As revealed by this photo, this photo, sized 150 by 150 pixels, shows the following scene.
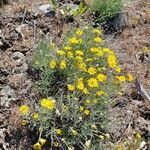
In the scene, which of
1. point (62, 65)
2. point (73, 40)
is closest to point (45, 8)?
point (73, 40)

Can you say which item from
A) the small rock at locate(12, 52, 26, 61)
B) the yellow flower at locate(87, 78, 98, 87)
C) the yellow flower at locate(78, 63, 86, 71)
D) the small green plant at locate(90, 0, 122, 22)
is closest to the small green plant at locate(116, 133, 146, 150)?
the yellow flower at locate(87, 78, 98, 87)

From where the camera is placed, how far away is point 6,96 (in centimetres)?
447

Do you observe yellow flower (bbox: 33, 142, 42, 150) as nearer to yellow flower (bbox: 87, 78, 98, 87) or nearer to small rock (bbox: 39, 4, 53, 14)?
yellow flower (bbox: 87, 78, 98, 87)

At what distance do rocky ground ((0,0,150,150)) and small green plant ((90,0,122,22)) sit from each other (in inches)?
10.0

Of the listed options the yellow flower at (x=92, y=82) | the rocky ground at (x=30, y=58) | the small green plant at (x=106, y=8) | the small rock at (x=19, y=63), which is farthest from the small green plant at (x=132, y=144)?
the small green plant at (x=106, y=8)

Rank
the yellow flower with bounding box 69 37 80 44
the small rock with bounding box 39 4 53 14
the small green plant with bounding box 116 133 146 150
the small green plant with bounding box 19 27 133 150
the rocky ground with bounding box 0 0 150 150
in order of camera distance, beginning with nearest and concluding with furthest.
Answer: the small green plant with bounding box 116 133 146 150 → the small green plant with bounding box 19 27 133 150 → the rocky ground with bounding box 0 0 150 150 → the yellow flower with bounding box 69 37 80 44 → the small rock with bounding box 39 4 53 14

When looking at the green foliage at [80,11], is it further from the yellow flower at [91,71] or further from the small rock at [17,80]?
the yellow flower at [91,71]

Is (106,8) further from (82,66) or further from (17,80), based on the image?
(17,80)

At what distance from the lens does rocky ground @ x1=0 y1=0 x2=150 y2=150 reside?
4.35 metres

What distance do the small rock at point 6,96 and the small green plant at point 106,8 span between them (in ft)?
5.26

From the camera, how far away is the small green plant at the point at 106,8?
5.54 meters

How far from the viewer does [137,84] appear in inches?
192

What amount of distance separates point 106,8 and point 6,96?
73.6 inches

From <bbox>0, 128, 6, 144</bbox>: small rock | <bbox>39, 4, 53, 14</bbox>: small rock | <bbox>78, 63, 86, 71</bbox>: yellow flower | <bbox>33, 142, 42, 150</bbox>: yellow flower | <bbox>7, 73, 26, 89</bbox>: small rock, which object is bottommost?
<bbox>0, 128, 6, 144</bbox>: small rock
